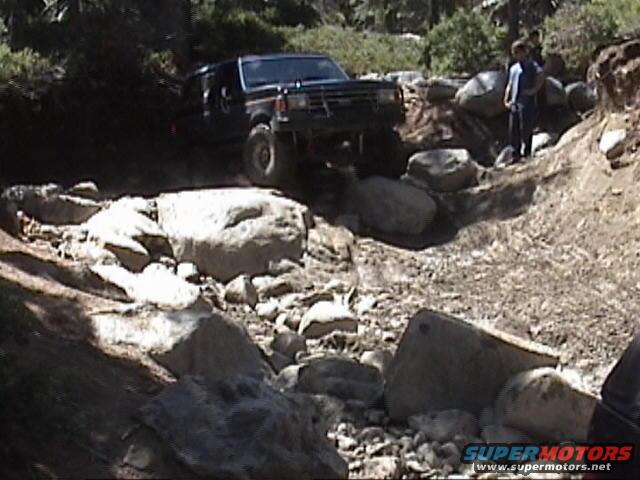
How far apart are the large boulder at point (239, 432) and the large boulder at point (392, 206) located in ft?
27.7

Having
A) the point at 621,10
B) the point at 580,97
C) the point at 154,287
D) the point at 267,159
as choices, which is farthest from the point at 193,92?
the point at 621,10

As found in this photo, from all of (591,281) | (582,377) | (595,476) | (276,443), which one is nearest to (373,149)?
(591,281)

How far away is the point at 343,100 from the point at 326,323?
4.67m

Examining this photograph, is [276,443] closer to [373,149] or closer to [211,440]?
[211,440]

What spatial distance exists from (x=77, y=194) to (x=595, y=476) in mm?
11294

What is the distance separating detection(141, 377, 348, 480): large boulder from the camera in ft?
17.0

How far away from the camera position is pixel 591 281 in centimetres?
1105

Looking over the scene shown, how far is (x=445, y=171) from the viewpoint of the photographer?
50.0 ft

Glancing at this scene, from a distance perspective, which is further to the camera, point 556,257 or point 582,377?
point 556,257

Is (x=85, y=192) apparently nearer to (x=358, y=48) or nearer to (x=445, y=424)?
(x=445, y=424)

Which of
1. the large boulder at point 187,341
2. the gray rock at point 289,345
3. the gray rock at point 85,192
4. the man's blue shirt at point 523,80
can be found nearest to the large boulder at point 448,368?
the large boulder at point 187,341

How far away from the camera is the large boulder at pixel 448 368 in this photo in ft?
24.3

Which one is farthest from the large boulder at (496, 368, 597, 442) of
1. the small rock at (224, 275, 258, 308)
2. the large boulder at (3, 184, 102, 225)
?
the large boulder at (3, 184, 102, 225)

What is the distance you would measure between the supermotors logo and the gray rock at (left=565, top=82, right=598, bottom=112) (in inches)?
464
